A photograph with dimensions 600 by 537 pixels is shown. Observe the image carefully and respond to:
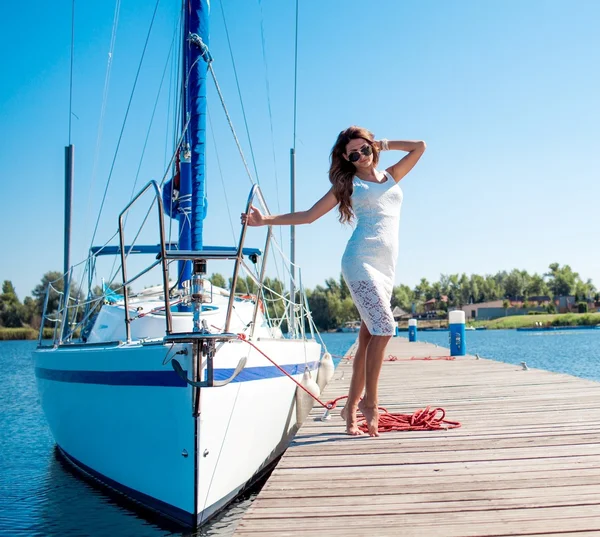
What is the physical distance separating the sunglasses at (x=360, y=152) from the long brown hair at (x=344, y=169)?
0.04 m

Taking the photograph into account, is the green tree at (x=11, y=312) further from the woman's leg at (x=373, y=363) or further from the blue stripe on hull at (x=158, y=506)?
the woman's leg at (x=373, y=363)

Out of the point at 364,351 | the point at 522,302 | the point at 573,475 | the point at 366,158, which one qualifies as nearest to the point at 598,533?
the point at 573,475

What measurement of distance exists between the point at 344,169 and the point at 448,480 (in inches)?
75.4

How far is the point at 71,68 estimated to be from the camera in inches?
394

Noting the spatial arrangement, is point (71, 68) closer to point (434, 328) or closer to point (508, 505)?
point (508, 505)

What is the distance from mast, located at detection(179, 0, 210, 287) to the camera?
698 centimetres

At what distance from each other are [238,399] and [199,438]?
517 mm

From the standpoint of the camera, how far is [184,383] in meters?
4.50

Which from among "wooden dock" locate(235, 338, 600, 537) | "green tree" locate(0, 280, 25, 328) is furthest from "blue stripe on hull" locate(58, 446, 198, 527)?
"green tree" locate(0, 280, 25, 328)

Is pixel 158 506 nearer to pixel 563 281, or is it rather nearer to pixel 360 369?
pixel 360 369

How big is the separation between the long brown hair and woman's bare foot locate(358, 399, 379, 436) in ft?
3.82

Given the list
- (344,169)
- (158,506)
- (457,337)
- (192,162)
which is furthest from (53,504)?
(457,337)

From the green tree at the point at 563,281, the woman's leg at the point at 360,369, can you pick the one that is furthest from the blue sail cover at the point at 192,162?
the green tree at the point at 563,281

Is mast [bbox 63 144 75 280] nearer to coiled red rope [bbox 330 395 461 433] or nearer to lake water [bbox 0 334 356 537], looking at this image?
lake water [bbox 0 334 356 537]
